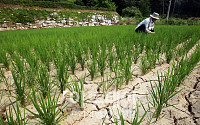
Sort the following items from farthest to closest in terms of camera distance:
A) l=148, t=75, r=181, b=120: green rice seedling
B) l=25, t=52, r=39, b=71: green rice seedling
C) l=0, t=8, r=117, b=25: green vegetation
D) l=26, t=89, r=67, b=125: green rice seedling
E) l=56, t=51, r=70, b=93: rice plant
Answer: l=0, t=8, r=117, b=25: green vegetation, l=25, t=52, r=39, b=71: green rice seedling, l=56, t=51, r=70, b=93: rice plant, l=148, t=75, r=181, b=120: green rice seedling, l=26, t=89, r=67, b=125: green rice seedling

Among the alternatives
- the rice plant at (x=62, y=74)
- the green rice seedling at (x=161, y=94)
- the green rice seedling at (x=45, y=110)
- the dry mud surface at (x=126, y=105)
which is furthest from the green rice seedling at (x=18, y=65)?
the green rice seedling at (x=161, y=94)

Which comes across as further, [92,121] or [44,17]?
[44,17]

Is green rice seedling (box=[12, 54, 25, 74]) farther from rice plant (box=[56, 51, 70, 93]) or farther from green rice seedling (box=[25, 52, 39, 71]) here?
rice plant (box=[56, 51, 70, 93])

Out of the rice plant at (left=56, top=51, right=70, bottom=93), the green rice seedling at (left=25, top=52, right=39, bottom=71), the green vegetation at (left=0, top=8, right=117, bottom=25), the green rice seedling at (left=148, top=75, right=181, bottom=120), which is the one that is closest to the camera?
the green rice seedling at (left=148, top=75, right=181, bottom=120)

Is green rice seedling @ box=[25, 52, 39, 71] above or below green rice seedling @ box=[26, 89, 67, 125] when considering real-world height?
above

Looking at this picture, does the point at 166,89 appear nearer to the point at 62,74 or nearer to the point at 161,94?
the point at 161,94

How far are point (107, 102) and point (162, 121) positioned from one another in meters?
0.43

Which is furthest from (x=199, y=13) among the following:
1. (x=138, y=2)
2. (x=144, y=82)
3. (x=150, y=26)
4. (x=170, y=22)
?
(x=144, y=82)

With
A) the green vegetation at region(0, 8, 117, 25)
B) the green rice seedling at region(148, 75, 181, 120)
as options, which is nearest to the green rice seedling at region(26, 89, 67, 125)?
the green rice seedling at region(148, 75, 181, 120)

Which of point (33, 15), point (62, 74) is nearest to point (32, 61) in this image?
point (62, 74)

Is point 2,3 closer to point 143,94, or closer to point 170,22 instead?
point 143,94

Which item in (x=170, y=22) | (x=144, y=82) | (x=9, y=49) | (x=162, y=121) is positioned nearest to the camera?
(x=162, y=121)

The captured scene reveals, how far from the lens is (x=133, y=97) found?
105cm

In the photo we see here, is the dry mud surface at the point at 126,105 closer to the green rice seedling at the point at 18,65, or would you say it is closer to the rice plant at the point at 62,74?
the rice plant at the point at 62,74
